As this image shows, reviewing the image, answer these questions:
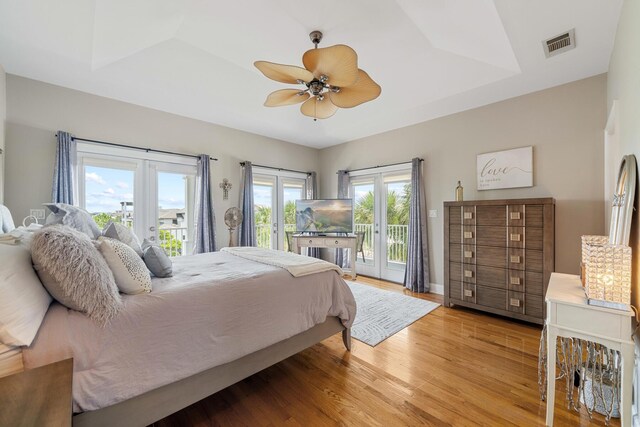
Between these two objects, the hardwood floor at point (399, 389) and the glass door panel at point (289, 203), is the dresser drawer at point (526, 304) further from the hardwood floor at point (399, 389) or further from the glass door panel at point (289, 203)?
the glass door panel at point (289, 203)

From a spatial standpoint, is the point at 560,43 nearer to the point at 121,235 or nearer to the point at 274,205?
the point at 121,235

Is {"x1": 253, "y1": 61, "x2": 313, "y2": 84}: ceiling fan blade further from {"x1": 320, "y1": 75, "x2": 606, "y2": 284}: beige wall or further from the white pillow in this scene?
{"x1": 320, "y1": 75, "x2": 606, "y2": 284}: beige wall

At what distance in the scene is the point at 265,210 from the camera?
5.08 m

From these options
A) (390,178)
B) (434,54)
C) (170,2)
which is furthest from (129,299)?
(390,178)

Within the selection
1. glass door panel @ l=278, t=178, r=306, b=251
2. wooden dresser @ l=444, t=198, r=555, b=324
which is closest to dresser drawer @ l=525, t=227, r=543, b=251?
wooden dresser @ l=444, t=198, r=555, b=324

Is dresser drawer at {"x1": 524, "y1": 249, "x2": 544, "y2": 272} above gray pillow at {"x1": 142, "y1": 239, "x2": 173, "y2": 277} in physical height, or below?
below

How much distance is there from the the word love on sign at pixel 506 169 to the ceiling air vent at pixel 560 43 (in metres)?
1.13

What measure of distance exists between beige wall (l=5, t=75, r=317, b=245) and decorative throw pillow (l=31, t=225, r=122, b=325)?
2.44 meters

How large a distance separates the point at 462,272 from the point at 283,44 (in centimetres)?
335

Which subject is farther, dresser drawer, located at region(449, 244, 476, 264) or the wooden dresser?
dresser drawer, located at region(449, 244, 476, 264)

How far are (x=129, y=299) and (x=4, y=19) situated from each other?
8.32 feet

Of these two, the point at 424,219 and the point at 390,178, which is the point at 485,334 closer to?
the point at 424,219

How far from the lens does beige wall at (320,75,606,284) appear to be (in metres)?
2.87

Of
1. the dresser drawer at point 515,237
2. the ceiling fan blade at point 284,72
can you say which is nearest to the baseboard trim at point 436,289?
the dresser drawer at point 515,237
